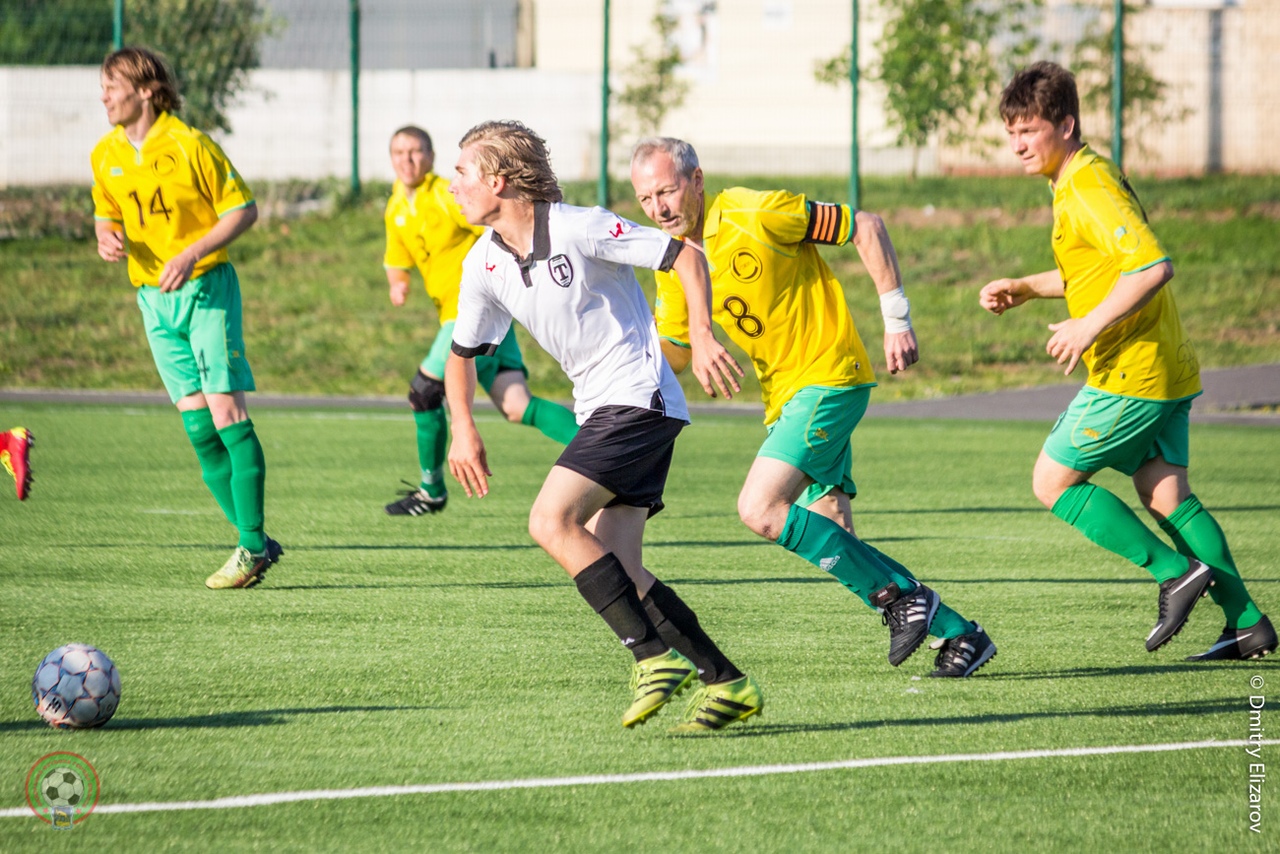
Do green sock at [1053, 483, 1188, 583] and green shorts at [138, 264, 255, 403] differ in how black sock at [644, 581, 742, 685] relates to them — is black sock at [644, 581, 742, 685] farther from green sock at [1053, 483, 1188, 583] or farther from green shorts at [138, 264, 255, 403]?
green shorts at [138, 264, 255, 403]

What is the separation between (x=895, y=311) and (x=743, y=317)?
0.52 m

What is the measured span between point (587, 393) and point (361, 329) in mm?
14582

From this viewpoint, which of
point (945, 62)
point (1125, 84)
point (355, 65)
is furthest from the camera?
point (945, 62)

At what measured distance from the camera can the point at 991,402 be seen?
16.0 meters

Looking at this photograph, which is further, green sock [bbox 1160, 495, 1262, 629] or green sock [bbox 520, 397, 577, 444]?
green sock [bbox 520, 397, 577, 444]

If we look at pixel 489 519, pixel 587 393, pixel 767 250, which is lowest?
pixel 489 519

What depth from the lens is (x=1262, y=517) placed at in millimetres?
9039

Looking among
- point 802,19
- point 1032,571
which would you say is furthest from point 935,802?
point 802,19

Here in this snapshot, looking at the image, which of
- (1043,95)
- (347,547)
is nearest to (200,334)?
(347,547)

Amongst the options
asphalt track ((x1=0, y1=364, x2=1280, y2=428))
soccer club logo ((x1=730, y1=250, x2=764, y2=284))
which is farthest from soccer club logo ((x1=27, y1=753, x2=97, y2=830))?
asphalt track ((x1=0, y1=364, x2=1280, y2=428))

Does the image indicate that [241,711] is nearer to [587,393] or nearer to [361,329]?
[587,393]

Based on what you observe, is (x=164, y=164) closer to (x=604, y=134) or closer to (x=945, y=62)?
(x=604, y=134)

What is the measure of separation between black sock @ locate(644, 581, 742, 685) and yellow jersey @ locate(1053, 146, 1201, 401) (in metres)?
1.73

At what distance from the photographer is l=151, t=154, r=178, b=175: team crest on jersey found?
22.7ft
